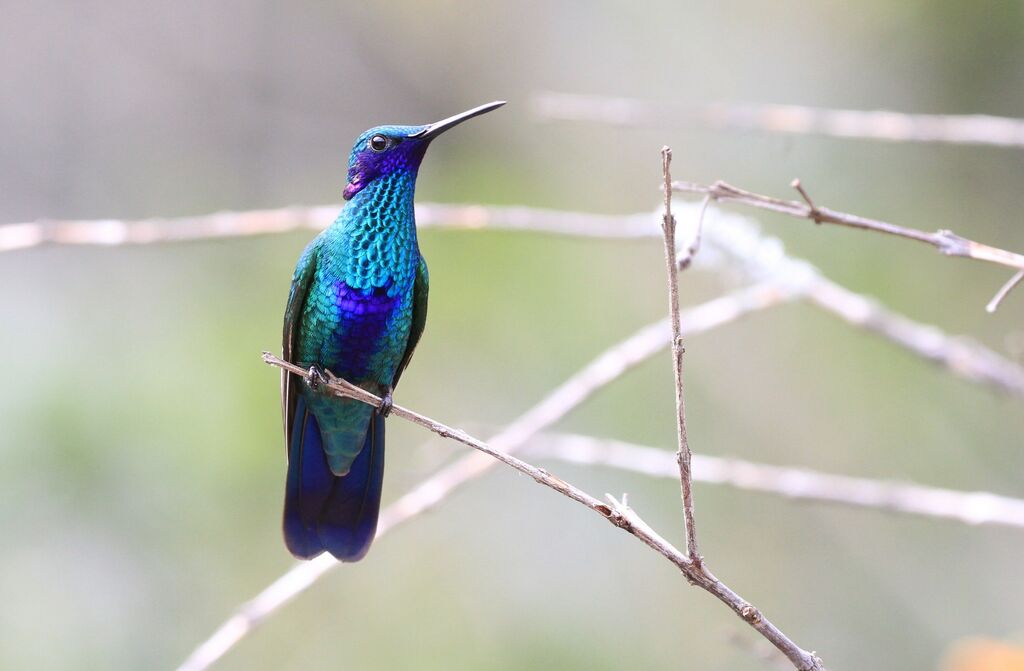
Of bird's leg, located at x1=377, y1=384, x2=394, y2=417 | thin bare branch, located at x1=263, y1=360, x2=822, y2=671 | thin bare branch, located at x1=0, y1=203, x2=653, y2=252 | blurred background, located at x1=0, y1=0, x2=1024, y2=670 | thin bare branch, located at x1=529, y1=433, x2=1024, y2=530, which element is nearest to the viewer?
thin bare branch, located at x1=263, y1=360, x2=822, y2=671

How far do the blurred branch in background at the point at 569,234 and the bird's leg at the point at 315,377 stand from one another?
1.29ft

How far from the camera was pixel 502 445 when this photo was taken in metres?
2.38

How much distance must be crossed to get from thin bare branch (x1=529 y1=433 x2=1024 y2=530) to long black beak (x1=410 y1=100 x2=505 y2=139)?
2.24ft

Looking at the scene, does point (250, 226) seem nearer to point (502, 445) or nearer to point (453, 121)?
point (502, 445)

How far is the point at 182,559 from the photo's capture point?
4.63m

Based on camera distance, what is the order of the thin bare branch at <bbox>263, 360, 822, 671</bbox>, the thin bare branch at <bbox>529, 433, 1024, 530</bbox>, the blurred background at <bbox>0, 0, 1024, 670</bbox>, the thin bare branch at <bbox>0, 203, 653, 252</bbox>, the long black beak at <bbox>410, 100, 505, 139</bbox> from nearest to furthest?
the thin bare branch at <bbox>263, 360, 822, 671</bbox>, the long black beak at <bbox>410, 100, 505, 139</bbox>, the thin bare branch at <bbox>529, 433, 1024, 530</bbox>, the thin bare branch at <bbox>0, 203, 653, 252</bbox>, the blurred background at <bbox>0, 0, 1024, 670</bbox>

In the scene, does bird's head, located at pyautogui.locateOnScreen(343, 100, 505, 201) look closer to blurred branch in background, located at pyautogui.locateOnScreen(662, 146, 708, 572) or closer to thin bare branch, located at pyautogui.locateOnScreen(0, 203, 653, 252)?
thin bare branch, located at pyautogui.locateOnScreen(0, 203, 653, 252)

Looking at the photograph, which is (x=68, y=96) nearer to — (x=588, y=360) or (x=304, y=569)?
(x=588, y=360)

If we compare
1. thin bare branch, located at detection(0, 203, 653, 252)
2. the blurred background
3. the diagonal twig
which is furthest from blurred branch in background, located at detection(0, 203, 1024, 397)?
the blurred background

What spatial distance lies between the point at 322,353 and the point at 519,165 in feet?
12.9

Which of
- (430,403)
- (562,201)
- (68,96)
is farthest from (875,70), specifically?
(68,96)

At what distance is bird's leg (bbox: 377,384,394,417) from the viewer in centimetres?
178

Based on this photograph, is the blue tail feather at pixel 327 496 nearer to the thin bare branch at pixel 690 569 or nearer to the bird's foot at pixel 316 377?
the bird's foot at pixel 316 377

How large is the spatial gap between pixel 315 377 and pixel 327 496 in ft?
0.90
